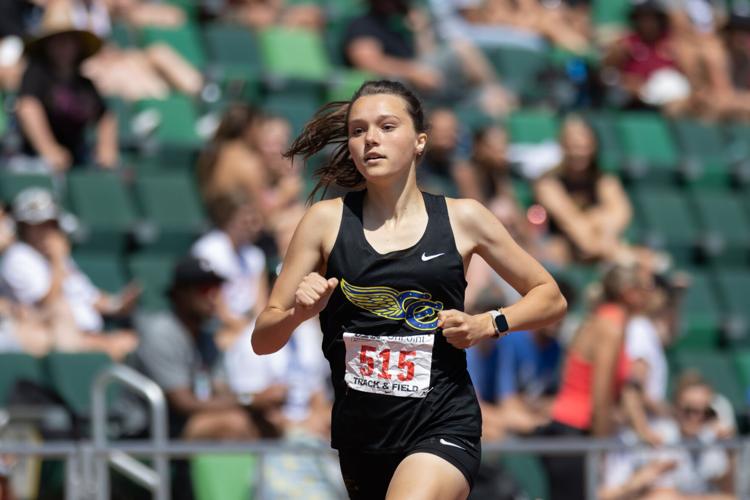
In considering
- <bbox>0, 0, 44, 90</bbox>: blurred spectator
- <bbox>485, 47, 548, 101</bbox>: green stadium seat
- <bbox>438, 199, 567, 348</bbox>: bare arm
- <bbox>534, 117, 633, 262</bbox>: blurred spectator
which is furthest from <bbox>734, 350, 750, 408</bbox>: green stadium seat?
<bbox>438, 199, 567, 348</bbox>: bare arm

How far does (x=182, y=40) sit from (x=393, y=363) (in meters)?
7.09

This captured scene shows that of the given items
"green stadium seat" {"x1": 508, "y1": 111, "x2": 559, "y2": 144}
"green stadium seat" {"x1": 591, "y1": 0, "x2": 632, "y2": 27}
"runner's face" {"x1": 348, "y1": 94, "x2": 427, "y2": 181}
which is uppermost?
A: "green stadium seat" {"x1": 591, "y1": 0, "x2": 632, "y2": 27}

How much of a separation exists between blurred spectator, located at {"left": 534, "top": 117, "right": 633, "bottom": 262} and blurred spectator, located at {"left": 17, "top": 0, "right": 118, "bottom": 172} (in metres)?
3.15

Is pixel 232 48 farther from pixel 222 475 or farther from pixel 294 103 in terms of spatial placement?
pixel 222 475

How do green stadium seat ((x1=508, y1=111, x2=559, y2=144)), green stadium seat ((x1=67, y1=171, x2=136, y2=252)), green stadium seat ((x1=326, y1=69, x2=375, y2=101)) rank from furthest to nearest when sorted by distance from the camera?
1. green stadium seat ((x1=508, y1=111, x2=559, y2=144))
2. green stadium seat ((x1=326, y1=69, x2=375, y2=101))
3. green stadium seat ((x1=67, y1=171, x2=136, y2=252))

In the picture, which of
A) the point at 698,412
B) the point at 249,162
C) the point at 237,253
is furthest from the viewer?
the point at 249,162

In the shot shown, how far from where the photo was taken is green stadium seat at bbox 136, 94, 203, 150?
391 inches

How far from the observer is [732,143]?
12711mm

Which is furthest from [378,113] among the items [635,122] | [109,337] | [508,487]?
[635,122]

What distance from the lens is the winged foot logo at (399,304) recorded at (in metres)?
4.24

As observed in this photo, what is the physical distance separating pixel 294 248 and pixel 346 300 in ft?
0.78

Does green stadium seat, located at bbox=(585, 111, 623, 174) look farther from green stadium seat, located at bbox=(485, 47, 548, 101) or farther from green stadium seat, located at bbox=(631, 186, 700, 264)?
green stadium seat, located at bbox=(485, 47, 548, 101)

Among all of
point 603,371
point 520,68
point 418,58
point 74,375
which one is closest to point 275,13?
point 418,58

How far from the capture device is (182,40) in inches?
429
